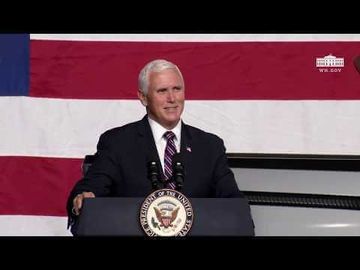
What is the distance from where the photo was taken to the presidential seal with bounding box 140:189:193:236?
1.21 metres

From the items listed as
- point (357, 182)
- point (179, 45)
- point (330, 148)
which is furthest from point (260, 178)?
point (179, 45)

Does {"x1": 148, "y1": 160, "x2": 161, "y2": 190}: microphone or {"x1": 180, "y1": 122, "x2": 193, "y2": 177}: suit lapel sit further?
{"x1": 180, "y1": 122, "x2": 193, "y2": 177}: suit lapel

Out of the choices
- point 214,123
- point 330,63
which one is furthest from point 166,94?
point 330,63

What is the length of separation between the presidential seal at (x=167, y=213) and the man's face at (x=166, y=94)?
0.39 meters

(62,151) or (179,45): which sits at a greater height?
(179,45)

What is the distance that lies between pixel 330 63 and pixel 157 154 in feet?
3.37

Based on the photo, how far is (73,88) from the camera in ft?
7.85

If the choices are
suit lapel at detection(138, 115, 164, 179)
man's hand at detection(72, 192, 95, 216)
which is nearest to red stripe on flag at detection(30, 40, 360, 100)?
suit lapel at detection(138, 115, 164, 179)

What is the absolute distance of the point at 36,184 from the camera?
2.39 metres

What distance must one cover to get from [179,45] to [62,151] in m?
0.59

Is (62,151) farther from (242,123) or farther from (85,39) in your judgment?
(242,123)

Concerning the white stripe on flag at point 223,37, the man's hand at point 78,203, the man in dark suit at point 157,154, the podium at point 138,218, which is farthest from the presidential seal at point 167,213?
the white stripe on flag at point 223,37

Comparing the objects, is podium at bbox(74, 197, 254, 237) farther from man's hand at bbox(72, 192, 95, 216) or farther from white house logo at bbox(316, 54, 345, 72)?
white house logo at bbox(316, 54, 345, 72)

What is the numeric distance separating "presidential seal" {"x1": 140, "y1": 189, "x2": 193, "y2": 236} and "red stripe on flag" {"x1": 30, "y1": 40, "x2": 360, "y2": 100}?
1.18m
